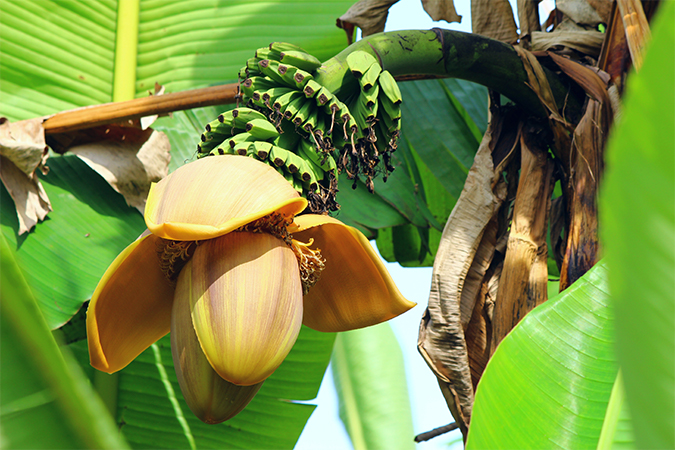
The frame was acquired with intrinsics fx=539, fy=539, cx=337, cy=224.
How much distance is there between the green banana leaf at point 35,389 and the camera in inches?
5.4

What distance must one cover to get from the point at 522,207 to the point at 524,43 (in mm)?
340

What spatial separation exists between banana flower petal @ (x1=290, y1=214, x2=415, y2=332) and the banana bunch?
0.14ft

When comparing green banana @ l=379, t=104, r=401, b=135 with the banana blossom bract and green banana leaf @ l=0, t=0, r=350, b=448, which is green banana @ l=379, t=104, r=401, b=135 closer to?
the banana blossom bract

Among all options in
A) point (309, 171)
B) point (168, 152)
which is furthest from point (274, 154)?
point (168, 152)

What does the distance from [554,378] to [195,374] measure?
1.11 feet

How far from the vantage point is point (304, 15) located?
1.09 metres

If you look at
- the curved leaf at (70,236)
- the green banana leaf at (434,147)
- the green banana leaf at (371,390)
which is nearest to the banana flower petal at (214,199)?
the curved leaf at (70,236)

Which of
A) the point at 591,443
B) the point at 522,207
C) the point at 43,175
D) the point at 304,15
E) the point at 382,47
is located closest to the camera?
the point at 591,443

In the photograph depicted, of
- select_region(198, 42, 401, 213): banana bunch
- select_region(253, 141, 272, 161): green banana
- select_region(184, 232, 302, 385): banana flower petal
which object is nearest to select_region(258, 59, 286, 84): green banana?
select_region(198, 42, 401, 213): banana bunch

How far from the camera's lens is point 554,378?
52 cm

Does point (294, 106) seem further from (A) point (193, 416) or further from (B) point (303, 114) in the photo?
(A) point (193, 416)

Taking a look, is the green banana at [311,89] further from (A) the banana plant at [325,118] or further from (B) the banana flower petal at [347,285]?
(B) the banana flower petal at [347,285]

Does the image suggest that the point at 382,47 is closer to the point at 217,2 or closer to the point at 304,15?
the point at 304,15

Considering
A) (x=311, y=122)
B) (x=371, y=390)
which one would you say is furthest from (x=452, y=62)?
(x=371, y=390)
